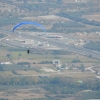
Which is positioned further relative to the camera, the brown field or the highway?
the highway

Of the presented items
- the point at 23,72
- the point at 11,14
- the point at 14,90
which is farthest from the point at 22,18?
the point at 14,90

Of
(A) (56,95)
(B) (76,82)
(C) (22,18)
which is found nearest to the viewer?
(A) (56,95)

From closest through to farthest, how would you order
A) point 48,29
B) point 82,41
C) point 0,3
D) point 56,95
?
point 56,95, point 82,41, point 48,29, point 0,3

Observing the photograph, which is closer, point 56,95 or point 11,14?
point 56,95

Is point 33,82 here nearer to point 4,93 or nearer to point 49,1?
point 4,93

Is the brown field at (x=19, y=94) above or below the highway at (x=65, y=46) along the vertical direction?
above

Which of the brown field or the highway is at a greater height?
the brown field

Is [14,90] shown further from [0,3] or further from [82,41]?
[0,3]

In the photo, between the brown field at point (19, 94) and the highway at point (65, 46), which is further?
the highway at point (65, 46)

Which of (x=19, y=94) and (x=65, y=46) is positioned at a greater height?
(x=19, y=94)

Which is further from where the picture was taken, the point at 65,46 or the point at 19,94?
the point at 65,46
